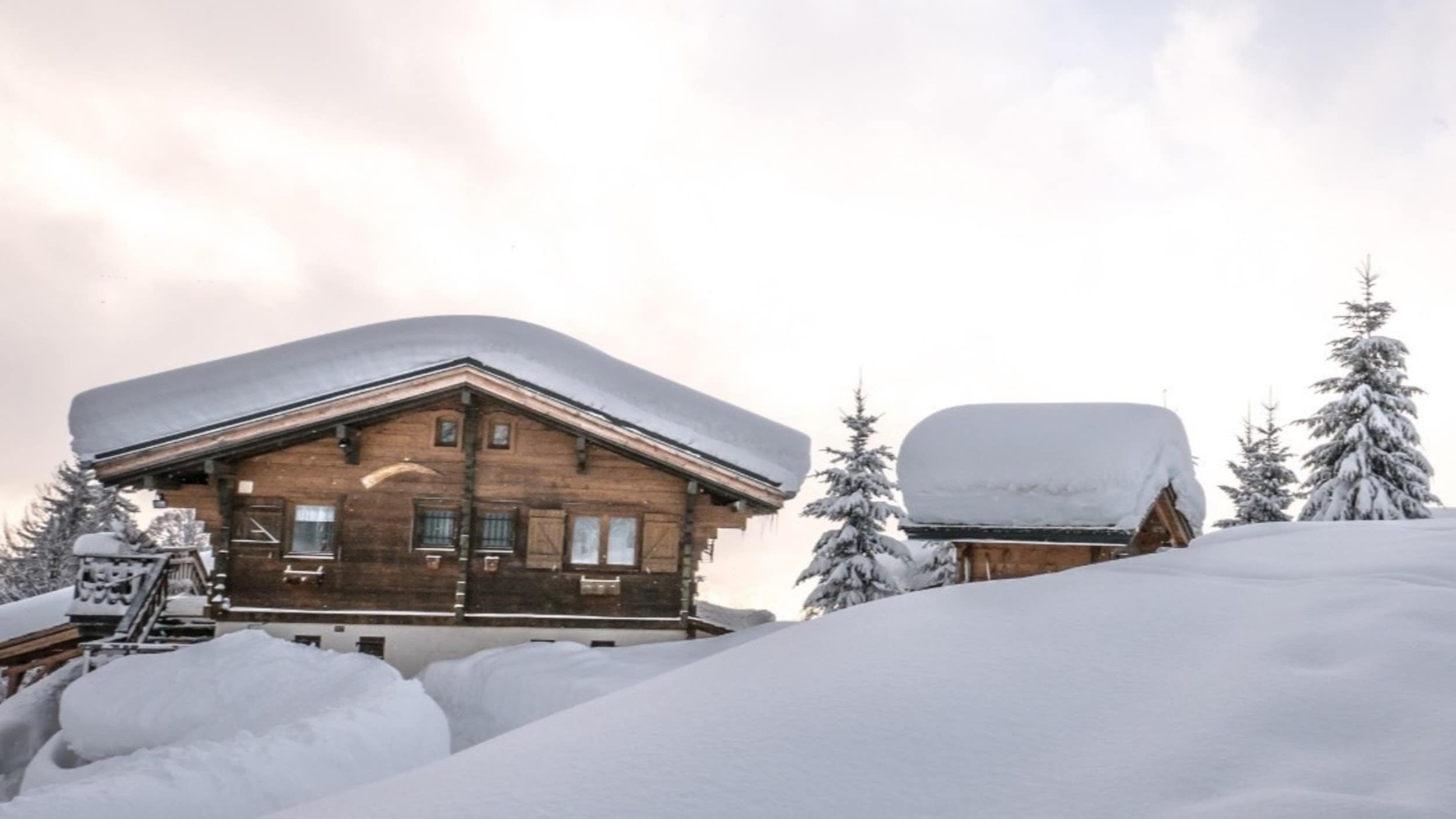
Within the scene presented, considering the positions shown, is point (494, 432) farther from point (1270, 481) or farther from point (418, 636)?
point (1270, 481)

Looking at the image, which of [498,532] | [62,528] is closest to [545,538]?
[498,532]

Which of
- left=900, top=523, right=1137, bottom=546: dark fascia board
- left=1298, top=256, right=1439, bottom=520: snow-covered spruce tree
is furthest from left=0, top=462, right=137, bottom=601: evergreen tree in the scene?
left=1298, top=256, right=1439, bottom=520: snow-covered spruce tree

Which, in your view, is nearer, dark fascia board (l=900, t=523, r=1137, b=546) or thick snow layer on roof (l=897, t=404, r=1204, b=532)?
dark fascia board (l=900, t=523, r=1137, b=546)

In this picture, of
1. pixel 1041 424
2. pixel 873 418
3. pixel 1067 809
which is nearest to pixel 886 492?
pixel 873 418

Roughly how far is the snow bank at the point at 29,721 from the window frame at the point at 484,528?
6.27m

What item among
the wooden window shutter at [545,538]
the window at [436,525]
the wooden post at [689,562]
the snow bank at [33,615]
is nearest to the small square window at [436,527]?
the window at [436,525]

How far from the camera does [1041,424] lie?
10.9 metres

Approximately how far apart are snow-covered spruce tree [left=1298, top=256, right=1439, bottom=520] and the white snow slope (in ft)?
67.4

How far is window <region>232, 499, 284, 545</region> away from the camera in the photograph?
53.5 feet

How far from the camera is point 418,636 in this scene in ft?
53.7

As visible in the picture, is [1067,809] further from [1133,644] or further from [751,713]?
[1133,644]

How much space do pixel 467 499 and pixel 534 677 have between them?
214 inches

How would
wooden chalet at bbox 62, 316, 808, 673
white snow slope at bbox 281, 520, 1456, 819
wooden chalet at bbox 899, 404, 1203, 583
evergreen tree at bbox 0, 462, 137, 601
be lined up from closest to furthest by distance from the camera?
white snow slope at bbox 281, 520, 1456, 819, wooden chalet at bbox 899, 404, 1203, 583, wooden chalet at bbox 62, 316, 808, 673, evergreen tree at bbox 0, 462, 137, 601

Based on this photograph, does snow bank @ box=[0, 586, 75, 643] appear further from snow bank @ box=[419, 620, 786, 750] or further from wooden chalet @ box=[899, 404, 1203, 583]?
wooden chalet @ box=[899, 404, 1203, 583]
